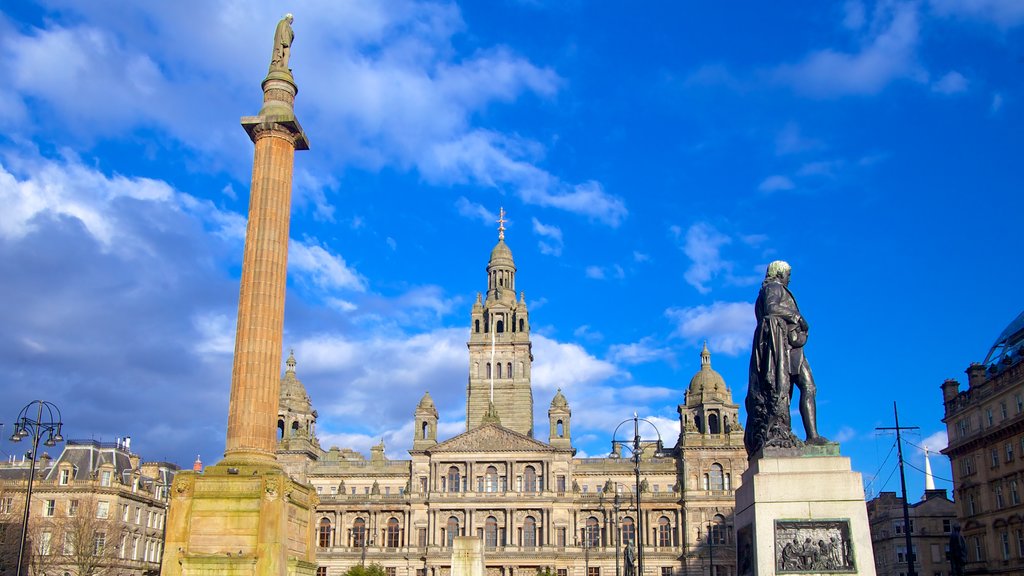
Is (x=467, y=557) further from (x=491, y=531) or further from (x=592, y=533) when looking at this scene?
(x=592, y=533)

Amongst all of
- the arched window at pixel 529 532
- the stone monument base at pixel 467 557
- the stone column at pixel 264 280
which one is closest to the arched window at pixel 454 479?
the arched window at pixel 529 532

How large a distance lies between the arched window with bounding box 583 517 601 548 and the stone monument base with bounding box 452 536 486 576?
50123mm

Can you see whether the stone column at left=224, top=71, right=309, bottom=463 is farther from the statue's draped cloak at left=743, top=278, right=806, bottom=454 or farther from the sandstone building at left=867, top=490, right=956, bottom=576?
the sandstone building at left=867, top=490, right=956, bottom=576

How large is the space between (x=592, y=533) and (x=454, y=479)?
54.0 feet

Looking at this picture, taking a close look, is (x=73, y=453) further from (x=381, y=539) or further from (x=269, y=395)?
(x=269, y=395)

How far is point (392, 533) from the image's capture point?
10481cm

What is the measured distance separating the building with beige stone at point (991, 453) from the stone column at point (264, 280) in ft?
158

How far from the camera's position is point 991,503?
64062 mm

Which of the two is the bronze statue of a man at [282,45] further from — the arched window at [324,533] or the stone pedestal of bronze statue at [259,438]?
the arched window at [324,533]

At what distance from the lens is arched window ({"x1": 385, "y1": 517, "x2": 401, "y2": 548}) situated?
342 ft

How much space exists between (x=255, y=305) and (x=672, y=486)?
265ft

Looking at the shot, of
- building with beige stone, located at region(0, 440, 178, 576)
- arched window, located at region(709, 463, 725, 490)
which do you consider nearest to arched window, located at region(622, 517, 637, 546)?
arched window, located at region(709, 463, 725, 490)

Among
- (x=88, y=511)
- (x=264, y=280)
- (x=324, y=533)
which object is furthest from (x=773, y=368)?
(x=324, y=533)

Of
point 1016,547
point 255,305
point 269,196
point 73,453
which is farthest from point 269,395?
point 73,453
